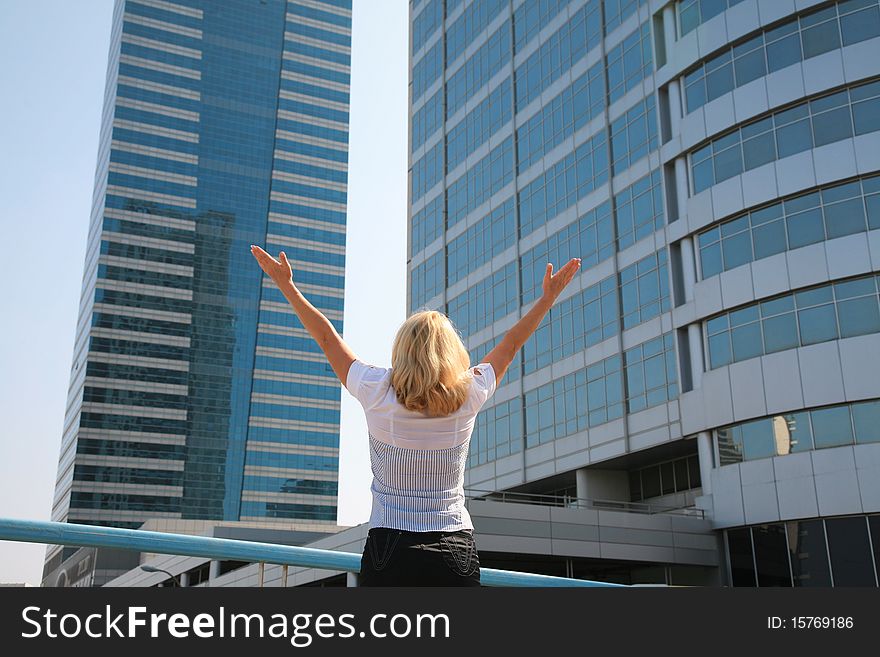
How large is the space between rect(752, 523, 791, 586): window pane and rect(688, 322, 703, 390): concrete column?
19.4ft

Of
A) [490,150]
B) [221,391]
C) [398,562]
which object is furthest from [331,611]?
[221,391]

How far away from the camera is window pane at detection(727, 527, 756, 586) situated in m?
32.1

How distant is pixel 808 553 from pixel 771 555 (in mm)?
1453

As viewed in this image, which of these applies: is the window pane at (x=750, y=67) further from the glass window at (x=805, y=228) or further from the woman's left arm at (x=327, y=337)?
the woman's left arm at (x=327, y=337)

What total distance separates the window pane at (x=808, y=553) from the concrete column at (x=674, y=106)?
641 inches

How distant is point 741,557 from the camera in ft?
107

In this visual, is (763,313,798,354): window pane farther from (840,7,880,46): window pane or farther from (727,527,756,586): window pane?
(840,7,880,46): window pane

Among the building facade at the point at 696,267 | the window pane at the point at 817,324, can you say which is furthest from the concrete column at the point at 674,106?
the window pane at the point at 817,324

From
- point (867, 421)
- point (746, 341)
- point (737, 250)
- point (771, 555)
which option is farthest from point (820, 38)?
point (771, 555)

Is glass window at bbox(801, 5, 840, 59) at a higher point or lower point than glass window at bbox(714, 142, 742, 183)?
higher

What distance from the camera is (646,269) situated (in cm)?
3869

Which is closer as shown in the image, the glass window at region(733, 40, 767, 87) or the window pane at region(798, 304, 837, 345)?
the window pane at region(798, 304, 837, 345)

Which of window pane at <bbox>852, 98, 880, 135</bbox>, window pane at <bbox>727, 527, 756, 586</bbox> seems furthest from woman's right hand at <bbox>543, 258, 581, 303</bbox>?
window pane at <bbox>852, 98, 880, 135</bbox>

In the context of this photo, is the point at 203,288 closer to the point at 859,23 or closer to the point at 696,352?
the point at 696,352
